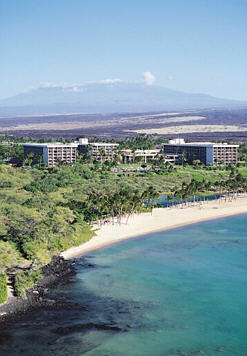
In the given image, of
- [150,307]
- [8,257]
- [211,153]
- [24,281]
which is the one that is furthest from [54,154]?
[150,307]

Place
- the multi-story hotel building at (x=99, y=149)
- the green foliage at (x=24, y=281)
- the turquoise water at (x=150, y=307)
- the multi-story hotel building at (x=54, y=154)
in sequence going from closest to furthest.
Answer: the turquoise water at (x=150, y=307) → the green foliage at (x=24, y=281) → the multi-story hotel building at (x=54, y=154) → the multi-story hotel building at (x=99, y=149)

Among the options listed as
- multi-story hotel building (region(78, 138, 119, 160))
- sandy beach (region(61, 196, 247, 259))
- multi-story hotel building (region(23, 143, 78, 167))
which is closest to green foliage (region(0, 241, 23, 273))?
sandy beach (region(61, 196, 247, 259))

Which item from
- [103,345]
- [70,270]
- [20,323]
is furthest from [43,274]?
[103,345]

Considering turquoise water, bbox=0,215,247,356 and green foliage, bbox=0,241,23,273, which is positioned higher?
green foliage, bbox=0,241,23,273

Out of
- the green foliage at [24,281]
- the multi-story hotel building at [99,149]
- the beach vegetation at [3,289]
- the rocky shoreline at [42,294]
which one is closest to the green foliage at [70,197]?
the green foliage at [24,281]

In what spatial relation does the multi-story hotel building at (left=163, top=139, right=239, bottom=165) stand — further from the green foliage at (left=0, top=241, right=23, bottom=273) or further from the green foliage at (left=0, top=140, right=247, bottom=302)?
the green foliage at (left=0, top=241, right=23, bottom=273)

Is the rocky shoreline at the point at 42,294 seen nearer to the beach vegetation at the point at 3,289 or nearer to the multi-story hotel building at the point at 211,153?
the beach vegetation at the point at 3,289

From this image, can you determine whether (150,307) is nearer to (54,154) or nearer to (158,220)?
(158,220)
